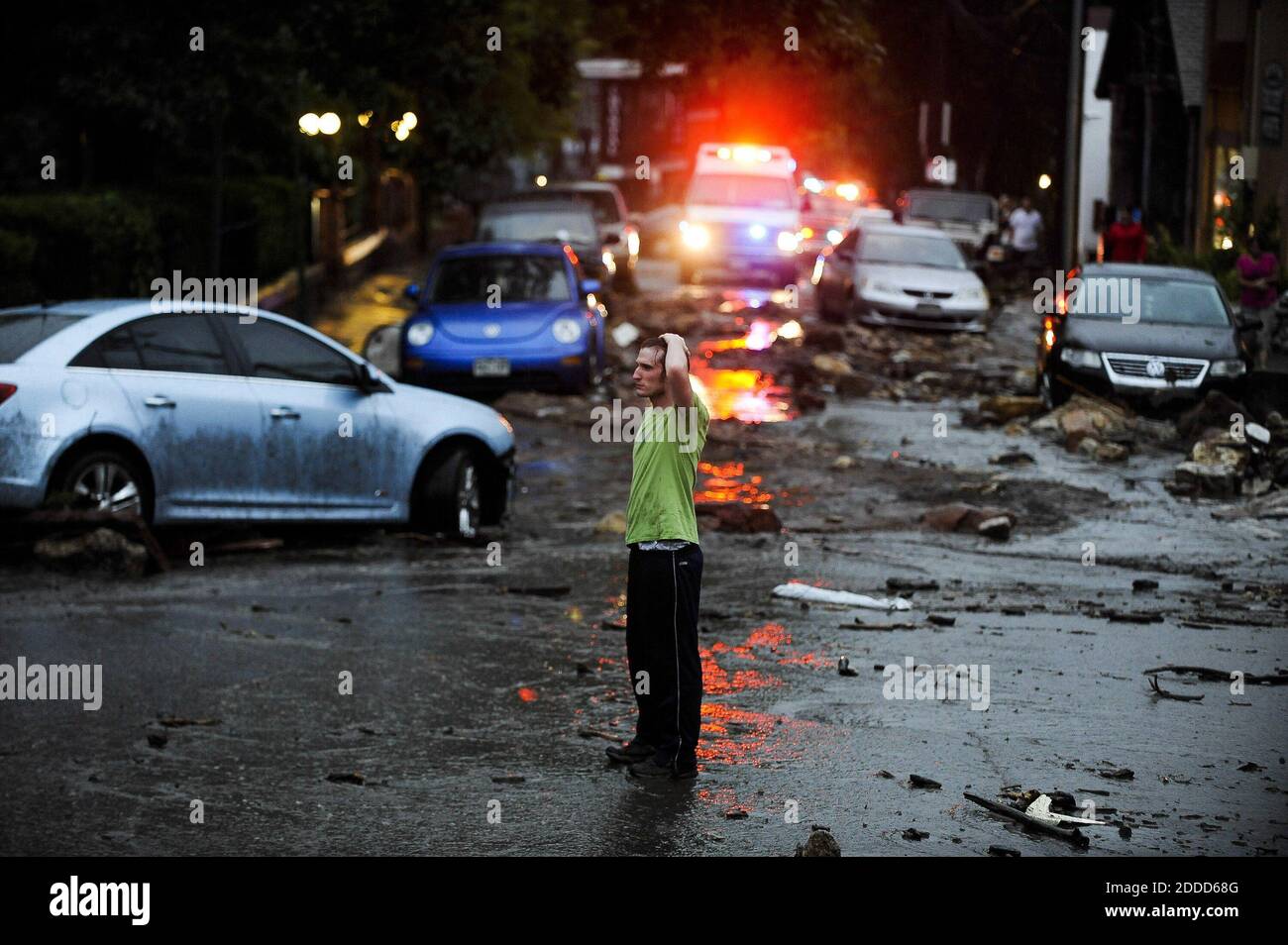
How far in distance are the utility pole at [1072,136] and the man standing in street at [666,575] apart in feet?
84.1

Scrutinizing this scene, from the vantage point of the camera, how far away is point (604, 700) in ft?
29.1

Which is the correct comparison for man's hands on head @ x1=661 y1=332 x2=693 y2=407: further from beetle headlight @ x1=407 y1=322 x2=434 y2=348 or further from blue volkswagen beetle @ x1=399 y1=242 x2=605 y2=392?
beetle headlight @ x1=407 y1=322 x2=434 y2=348

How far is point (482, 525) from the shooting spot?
14.1m

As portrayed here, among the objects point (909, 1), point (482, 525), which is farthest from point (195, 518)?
point (909, 1)

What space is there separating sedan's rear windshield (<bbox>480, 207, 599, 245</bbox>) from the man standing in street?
837 inches

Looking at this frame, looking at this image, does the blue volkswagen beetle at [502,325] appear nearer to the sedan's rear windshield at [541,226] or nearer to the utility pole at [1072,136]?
the sedan's rear windshield at [541,226]

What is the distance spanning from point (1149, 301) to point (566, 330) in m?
6.18

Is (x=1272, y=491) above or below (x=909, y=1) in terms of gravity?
below

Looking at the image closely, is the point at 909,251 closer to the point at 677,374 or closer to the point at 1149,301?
the point at 1149,301

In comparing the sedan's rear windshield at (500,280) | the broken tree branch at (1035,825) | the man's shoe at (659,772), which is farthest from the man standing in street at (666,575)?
the sedan's rear windshield at (500,280)

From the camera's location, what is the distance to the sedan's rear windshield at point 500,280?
21.2 metres

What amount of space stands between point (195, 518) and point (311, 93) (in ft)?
58.5

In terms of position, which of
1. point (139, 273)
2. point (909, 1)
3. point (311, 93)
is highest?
point (909, 1)
